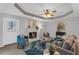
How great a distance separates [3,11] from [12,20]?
19 cm

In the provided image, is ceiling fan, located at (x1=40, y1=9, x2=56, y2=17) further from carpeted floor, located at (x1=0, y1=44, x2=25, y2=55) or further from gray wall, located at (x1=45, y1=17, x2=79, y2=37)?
carpeted floor, located at (x1=0, y1=44, x2=25, y2=55)

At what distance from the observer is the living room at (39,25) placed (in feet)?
5.81

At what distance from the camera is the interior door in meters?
1.77

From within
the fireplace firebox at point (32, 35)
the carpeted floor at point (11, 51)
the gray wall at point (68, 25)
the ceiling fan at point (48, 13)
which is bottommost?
the carpeted floor at point (11, 51)

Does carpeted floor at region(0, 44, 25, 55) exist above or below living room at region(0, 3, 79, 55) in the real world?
below

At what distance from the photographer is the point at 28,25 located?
1.82 m

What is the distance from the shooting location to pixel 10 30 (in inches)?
71.8

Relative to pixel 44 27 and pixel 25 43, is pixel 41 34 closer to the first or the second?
pixel 44 27

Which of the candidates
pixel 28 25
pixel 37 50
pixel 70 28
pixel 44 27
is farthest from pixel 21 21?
pixel 70 28

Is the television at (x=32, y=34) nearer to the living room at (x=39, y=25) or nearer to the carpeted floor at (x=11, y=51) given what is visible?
the living room at (x=39, y=25)

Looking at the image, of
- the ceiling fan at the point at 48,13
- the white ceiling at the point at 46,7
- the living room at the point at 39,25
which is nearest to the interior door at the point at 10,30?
the living room at the point at 39,25

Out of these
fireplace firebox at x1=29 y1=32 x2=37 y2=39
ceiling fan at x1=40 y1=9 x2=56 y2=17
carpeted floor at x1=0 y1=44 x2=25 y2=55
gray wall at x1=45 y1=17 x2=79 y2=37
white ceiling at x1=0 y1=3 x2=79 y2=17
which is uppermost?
white ceiling at x1=0 y1=3 x2=79 y2=17

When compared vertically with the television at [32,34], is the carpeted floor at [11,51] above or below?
below

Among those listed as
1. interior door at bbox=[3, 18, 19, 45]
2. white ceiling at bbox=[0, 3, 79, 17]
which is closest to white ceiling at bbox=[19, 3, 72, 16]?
white ceiling at bbox=[0, 3, 79, 17]
